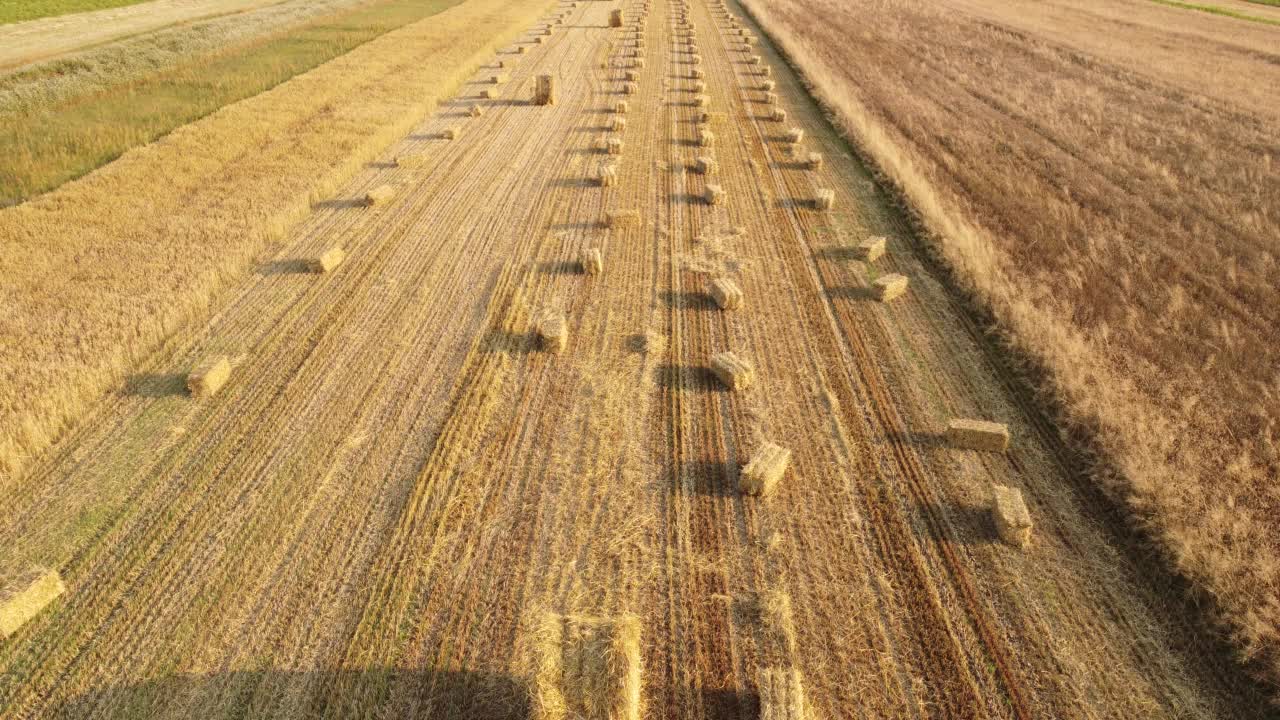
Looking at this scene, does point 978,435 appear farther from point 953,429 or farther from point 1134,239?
point 1134,239

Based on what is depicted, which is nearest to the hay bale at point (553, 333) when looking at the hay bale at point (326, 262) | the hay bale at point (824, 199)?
the hay bale at point (326, 262)

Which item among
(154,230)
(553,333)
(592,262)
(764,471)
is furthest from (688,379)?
(154,230)

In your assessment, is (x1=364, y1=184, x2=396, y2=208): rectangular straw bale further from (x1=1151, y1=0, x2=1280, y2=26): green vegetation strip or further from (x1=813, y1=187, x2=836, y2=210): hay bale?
(x1=1151, y1=0, x2=1280, y2=26): green vegetation strip

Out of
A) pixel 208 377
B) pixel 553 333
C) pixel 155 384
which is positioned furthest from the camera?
pixel 553 333

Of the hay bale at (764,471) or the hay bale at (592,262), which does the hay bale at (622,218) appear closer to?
the hay bale at (592,262)

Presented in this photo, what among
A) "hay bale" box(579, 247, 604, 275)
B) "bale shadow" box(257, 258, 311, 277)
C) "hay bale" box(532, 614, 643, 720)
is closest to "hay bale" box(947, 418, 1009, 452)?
"hay bale" box(532, 614, 643, 720)

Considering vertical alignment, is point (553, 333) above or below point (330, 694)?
above
